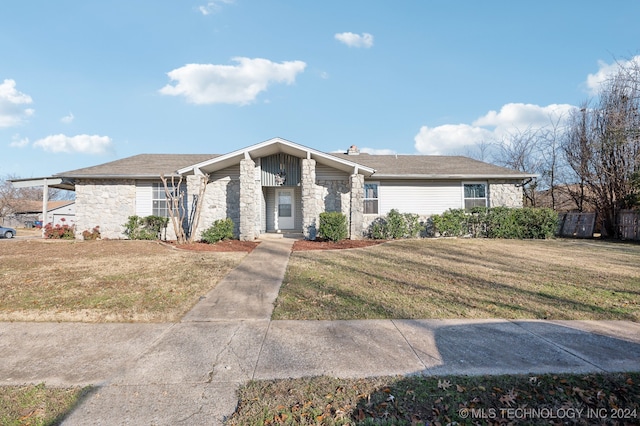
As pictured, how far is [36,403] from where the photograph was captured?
2422 mm

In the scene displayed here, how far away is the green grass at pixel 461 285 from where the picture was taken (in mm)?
4555

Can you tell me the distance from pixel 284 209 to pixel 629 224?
56.0 feet

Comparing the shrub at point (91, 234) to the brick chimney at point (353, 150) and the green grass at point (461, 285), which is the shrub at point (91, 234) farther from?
the brick chimney at point (353, 150)

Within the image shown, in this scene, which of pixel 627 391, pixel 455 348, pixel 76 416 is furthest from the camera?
pixel 455 348

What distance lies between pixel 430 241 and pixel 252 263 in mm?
7535

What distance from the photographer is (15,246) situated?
36.8 ft

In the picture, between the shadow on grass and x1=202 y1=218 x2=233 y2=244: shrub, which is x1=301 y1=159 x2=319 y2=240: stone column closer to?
x1=202 y1=218 x2=233 y2=244: shrub

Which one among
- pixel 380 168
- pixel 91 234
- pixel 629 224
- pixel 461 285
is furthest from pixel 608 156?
pixel 91 234

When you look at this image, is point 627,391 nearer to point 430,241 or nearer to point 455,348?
point 455,348

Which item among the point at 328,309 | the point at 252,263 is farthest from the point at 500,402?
the point at 252,263

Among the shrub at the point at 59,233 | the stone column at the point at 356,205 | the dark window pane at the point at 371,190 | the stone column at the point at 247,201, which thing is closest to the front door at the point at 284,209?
the stone column at the point at 247,201

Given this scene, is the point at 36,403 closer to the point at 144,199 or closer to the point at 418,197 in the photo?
the point at 144,199

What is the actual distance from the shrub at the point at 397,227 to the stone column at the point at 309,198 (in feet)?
9.51

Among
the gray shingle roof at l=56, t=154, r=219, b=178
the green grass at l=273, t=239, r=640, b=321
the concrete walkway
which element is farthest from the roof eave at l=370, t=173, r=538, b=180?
the concrete walkway
